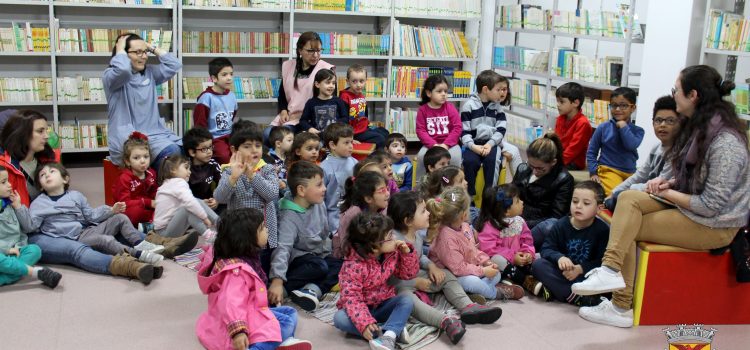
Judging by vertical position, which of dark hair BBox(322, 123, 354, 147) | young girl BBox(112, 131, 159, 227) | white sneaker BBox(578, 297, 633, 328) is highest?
dark hair BBox(322, 123, 354, 147)

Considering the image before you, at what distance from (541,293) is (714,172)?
1.15 metres

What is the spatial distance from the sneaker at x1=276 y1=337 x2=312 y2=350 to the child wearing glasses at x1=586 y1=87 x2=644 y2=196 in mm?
2785

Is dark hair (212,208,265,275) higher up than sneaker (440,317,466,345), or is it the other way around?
dark hair (212,208,265,275)

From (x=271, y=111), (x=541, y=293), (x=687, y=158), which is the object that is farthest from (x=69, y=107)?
(x=687, y=158)

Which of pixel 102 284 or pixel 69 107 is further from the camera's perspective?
pixel 69 107

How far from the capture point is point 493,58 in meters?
8.55

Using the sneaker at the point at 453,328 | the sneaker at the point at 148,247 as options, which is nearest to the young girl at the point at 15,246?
the sneaker at the point at 148,247

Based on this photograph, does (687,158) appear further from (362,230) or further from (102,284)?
(102,284)

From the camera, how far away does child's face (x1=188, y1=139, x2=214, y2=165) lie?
206 inches

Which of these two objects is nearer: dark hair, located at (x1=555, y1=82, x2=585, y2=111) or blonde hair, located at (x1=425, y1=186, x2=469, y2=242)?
blonde hair, located at (x1=425, y1=186, x2=469, y2=242)

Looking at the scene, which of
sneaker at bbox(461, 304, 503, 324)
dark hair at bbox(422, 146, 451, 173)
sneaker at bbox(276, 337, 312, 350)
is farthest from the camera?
dark hair at bbox(422, 146, 451, 173)

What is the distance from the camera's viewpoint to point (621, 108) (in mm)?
5367

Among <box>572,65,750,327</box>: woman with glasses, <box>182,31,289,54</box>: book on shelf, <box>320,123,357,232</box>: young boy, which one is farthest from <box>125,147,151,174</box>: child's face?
<box>572,65,750,327</box>: woman with glasses

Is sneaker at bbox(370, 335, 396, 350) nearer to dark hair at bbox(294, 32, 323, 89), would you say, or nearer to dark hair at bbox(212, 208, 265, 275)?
dark hair at bbox(212, 208, 265, 275)
